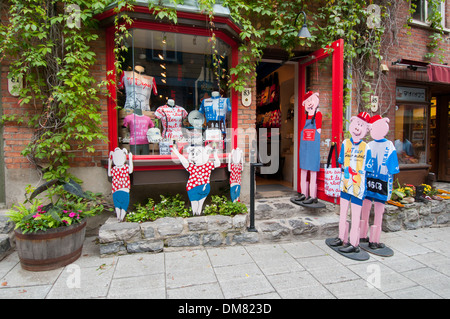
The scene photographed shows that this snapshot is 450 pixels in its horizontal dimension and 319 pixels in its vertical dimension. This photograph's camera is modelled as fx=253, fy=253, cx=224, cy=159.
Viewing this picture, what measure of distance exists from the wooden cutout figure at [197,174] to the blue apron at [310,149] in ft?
5.73

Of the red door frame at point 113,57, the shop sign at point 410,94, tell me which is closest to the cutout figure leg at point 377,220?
the red door frame at point 113,57

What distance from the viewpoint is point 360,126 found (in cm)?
322

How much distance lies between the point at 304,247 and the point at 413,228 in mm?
2332

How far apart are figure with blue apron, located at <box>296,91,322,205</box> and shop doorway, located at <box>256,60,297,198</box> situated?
86 centimetres

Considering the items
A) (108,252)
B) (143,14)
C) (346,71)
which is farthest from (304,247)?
(143,14)

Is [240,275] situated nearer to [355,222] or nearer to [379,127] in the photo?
[355,222]

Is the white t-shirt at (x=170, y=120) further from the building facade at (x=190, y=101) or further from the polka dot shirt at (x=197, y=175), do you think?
the polka dot shirt at (x=197, y=175)

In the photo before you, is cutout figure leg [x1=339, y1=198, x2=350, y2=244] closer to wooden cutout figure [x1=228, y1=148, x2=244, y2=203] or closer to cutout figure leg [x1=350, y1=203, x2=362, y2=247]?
cutout figure leg [x1=350, y1=203, x2=362, y2=247]

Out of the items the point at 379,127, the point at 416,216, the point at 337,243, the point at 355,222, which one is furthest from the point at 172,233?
the point at 416,216

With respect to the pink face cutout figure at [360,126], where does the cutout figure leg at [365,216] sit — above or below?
below

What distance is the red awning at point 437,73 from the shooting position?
5.11 m

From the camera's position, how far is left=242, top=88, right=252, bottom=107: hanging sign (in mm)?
4398

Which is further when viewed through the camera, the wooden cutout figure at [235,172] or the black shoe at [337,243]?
the wooden cutout figure at [235,172]

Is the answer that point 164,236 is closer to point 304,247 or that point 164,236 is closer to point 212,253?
point 212,253
